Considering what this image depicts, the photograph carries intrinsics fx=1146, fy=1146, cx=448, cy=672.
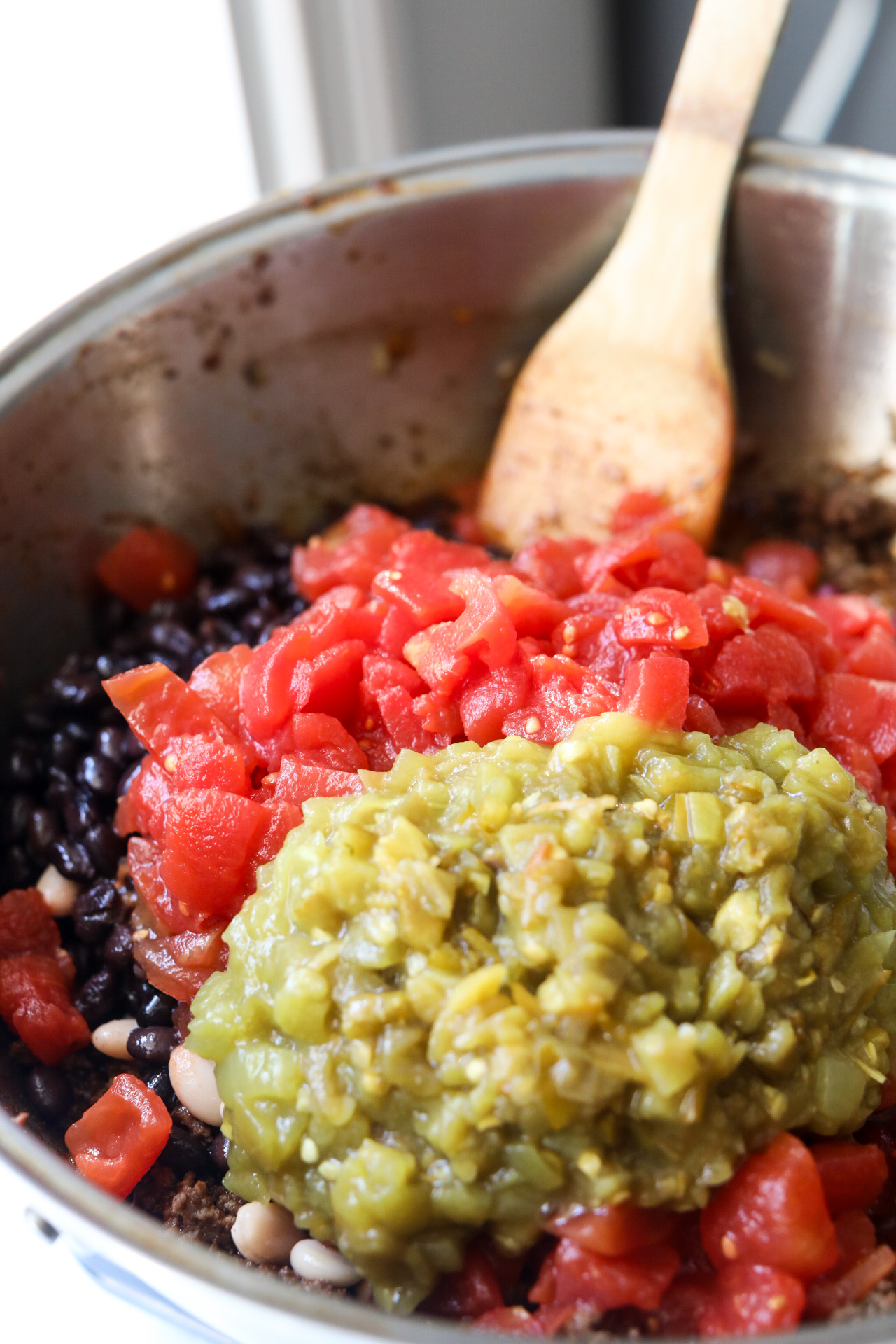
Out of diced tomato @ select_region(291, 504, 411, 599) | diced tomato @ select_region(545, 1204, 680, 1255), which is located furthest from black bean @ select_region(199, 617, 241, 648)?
diced tomato @ select_region(545, 1204, 680, 1255)

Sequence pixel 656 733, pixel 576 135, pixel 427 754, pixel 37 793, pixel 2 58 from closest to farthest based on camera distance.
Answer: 1. pixel 656 733
2. pixel 427 754
3. pixel 37 793
4. pixel 576 135
5. pixel 2 58

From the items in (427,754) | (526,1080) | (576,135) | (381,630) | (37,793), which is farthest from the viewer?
(576,135)

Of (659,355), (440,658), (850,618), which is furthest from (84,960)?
(659,355)

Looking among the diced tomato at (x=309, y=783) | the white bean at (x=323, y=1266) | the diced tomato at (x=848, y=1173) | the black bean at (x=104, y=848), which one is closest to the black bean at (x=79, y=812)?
the black bean at (x=104, y=848)

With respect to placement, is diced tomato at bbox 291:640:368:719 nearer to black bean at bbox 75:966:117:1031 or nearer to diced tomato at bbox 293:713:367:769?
diced tomato at bbox 293:713:367:769

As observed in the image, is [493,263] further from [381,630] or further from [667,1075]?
[667,1075]

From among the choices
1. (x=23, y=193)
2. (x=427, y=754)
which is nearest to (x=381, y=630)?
(x=427, y=754)
